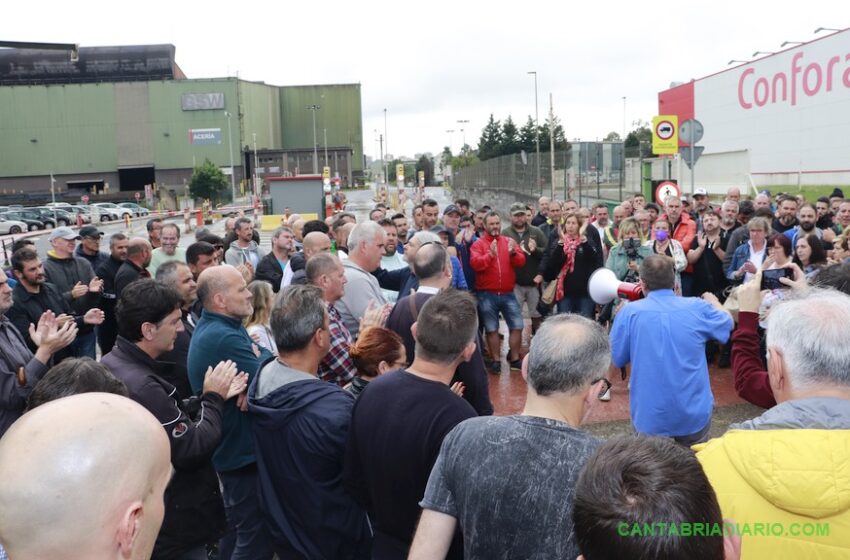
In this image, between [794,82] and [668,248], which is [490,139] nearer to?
[794,82]

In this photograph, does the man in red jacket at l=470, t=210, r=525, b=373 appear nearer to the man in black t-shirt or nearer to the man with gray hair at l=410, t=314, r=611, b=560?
the man in black t-shirt

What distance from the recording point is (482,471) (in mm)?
2080

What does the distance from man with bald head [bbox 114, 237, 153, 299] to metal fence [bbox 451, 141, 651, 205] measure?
16.0 m

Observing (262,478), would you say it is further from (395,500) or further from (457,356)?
(457,356)

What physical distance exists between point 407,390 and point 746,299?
5.12 feet

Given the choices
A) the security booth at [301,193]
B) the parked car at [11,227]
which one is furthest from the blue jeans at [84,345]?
the parked car at [11,227]

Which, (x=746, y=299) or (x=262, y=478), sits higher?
(x=746, y=299)

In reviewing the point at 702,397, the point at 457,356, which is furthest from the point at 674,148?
the point at 457,356

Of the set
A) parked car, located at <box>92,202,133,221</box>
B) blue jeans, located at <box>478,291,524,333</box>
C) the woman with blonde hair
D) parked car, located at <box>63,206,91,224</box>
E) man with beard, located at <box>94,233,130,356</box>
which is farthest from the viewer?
parked car, located at <box>92,202,133,221</box>

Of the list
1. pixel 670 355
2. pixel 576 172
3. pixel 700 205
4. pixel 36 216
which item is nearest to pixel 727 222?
pixel 700 205

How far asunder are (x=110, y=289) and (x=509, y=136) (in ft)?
230

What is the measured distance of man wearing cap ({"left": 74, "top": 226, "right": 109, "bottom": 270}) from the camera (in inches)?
306

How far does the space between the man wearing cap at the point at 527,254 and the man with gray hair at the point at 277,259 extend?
278 centimetres

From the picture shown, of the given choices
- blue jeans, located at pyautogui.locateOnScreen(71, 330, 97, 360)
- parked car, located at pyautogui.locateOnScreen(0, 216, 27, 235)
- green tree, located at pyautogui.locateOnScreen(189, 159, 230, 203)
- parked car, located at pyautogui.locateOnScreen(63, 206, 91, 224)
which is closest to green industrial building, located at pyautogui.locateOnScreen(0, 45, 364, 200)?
green tree, located at pyautogui.locateOnScreen(189, 159, 230, 203)
